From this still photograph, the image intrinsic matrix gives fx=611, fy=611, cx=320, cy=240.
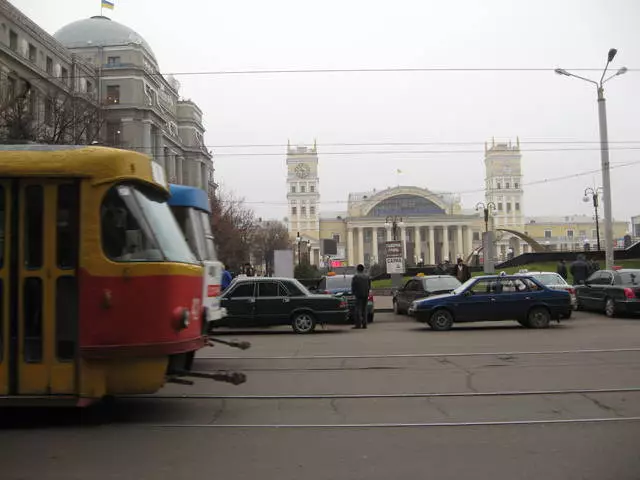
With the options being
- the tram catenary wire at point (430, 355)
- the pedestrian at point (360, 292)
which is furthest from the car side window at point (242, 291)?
the tram catenary wire at point (430, 355)

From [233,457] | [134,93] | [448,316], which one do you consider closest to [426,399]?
Answer: [233,457]

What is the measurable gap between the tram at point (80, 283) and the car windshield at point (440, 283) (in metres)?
15.1

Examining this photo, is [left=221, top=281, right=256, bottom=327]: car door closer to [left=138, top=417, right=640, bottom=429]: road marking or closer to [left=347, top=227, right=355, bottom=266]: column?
[left=138, top=417, right=640, bottom=429]: road marking

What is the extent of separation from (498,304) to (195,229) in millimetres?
9615

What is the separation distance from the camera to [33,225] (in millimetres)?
6629

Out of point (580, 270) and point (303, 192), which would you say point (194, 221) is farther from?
point (303, 192)

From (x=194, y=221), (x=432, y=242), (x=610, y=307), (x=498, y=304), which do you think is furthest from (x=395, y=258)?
(x=432, y=242)

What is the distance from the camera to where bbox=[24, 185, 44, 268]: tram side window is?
6602mm

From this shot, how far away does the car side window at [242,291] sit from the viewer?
17.5 metres

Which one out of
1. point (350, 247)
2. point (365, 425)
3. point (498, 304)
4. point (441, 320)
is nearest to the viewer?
point (365, 425)

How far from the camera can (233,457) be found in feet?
18.6

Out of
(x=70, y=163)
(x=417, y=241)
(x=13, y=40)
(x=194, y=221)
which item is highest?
(x=13, y=40)

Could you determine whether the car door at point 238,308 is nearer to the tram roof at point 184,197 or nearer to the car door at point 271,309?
the car door at point 271,309

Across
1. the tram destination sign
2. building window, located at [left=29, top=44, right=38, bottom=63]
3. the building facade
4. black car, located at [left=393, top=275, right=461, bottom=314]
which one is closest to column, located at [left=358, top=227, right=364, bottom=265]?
the building facade
